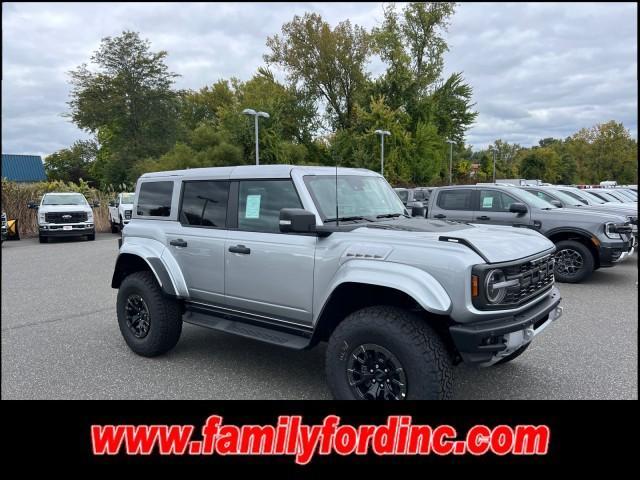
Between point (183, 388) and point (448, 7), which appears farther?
point (448, 7)

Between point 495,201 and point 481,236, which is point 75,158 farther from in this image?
point 481,236

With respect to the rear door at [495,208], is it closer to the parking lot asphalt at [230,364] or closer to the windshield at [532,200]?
the windshield at [532,200]

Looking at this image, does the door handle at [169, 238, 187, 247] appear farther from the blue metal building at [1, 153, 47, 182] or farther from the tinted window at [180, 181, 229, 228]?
the blue metal building at [1, 153, 47, 182]

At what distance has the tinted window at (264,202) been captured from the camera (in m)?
4.06

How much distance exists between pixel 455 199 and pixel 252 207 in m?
6.66

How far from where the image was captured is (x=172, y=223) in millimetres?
4812

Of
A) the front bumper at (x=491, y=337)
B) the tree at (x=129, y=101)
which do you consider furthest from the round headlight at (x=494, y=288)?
the tree at (x=129, y=101)

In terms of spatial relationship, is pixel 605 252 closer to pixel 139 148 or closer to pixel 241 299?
pixel 241 299

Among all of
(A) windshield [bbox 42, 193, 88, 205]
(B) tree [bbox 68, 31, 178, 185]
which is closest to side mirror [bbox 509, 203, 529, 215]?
(A) windshield [bbox 42, 193, 88, 205]

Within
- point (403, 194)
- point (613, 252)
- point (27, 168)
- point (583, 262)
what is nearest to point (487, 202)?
point (583, 262)

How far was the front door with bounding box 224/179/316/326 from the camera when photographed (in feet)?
12.4

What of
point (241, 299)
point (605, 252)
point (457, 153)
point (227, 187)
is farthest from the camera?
point (457, 153)

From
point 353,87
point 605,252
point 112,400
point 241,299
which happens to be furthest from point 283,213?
point 353,87

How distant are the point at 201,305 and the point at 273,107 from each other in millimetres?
31878
